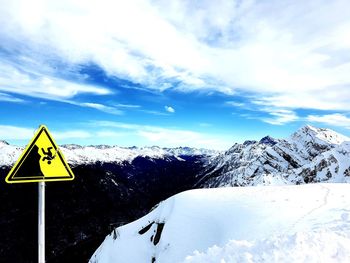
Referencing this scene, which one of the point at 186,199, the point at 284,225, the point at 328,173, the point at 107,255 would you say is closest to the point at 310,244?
the point at 284,225

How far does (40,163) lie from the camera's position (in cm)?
593

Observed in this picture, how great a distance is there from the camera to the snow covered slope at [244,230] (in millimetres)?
8727

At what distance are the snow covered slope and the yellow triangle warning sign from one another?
5.23 metres

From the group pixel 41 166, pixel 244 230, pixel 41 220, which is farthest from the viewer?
pixel 244 230

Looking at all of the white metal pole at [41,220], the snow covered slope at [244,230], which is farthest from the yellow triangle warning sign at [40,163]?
the snow covered slope at [244,230]

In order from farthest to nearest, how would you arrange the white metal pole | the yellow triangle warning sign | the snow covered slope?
the snow covered slope
the yellow triangle warning sign
the white metal pole

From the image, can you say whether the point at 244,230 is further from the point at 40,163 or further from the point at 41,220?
the point at 40,163

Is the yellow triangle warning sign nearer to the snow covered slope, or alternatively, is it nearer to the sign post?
the sign post

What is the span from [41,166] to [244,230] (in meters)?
13.4

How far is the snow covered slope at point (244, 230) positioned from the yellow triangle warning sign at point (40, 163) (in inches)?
206

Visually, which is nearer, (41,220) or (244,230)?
(41,220)

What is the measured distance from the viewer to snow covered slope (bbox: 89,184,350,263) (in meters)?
8.73

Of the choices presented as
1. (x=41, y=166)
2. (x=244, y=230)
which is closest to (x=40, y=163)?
(x=41, y=166)

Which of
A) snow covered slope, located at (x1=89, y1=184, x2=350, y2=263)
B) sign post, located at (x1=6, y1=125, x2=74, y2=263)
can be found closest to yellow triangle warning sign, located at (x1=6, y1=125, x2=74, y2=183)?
sign post, located at (x1=6, y1=125, x2=74, y2=263)
